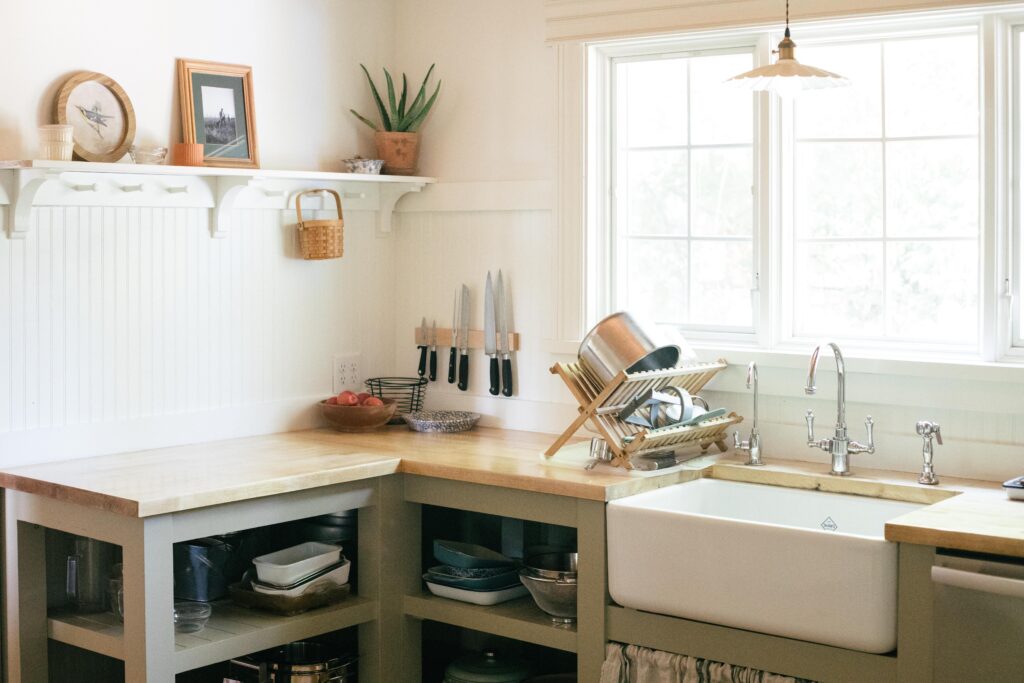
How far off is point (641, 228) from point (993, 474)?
4.24 ft

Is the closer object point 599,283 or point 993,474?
point 993,474

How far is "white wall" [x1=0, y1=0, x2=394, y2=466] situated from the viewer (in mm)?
3178

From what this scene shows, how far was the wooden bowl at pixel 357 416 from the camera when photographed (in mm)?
3818

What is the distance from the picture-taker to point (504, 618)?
3230mm

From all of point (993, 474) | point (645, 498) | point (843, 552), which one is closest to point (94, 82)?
point (645, 498)

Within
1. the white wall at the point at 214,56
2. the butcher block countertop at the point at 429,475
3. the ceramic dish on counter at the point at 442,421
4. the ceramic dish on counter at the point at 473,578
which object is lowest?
the ceramic dish on counter at the point at 473,578

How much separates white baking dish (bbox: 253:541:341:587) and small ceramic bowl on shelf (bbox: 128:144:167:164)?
3.81 ft

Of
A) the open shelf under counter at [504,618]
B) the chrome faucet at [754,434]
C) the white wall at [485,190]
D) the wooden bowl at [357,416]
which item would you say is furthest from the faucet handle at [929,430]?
the wooden bowl at [357,416]

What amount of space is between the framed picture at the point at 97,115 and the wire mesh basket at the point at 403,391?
47.3 inches

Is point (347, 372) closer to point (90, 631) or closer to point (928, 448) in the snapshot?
point (90, 631)

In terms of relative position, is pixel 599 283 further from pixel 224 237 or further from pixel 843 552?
pixel 843 552

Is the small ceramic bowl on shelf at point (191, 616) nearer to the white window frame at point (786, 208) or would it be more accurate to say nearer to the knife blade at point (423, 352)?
the knife blade at point (423, 352)

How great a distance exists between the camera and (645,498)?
9.96 ft

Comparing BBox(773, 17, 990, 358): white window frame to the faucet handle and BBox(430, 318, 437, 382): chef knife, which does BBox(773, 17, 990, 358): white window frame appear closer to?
the faucet handle
